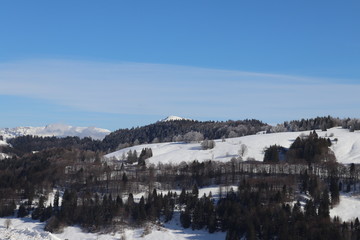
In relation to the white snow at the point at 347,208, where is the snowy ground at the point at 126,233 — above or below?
below

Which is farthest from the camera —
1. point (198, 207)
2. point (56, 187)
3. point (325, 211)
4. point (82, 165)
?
point (82, 165)

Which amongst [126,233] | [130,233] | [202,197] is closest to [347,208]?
[202,197]

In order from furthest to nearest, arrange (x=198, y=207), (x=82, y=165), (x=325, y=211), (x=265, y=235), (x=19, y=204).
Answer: (x=82, y=165), (x=19, y=204), (x=198, y=207), (x=325, y=211), (x=265, y=235)

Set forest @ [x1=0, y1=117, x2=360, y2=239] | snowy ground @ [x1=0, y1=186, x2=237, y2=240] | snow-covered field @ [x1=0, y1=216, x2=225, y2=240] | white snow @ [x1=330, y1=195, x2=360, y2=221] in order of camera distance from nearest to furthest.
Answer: forest @ [x1=0, y1=117, x2=360, y2=239] < snowy ground @ [x1=0, y1=186, x2=237, y2=240] < snow-covered field @ [x1=0, y1=216, x2=225, y2=240] < white snow @ [x1=330, y1=195, x2=360, y2=221]

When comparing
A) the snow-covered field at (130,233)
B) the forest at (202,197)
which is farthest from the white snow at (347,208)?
the snow-covered field at (130,233)

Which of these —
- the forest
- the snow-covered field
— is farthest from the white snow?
the snow-covered field

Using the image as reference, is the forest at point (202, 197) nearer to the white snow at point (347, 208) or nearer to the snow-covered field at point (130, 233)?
the snow-covered field at point (130, 233)

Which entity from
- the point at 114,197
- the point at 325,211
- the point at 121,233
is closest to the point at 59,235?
the point at 121,233

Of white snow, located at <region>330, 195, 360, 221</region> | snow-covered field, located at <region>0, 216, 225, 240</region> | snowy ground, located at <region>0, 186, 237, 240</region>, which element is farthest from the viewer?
white snow, located at <region>330, 195, 360, 221</region>

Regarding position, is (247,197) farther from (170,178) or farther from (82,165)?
(82,165)

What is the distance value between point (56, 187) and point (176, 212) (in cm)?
5603

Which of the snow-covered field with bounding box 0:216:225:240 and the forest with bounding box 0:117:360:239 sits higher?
the forest with bounding box 0:117:360:239

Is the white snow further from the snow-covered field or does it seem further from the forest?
the snow-covered field

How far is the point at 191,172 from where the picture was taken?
582 feet
